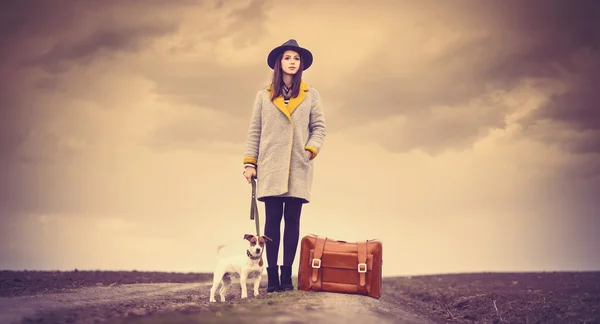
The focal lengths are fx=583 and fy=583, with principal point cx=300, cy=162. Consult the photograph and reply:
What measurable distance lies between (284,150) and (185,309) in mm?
2168

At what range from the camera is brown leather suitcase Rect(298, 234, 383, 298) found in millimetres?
6508

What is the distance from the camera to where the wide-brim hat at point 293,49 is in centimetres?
693

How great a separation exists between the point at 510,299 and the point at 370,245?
3.31m

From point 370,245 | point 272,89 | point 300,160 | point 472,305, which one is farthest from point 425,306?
point 272,89

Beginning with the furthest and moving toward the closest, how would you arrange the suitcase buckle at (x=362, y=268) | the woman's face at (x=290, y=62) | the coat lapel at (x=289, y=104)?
1. the woman's face at (x=290, y=62)
2. the coat lapel at (x=289, y=104)
3. the suitcase buckle at (x=362, y=268)

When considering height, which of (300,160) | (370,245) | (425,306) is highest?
(300,160)

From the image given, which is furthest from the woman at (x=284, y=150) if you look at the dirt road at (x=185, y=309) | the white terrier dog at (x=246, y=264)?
the dirt road at (x=185, y=309)

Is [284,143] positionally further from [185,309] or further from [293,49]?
[185,309]

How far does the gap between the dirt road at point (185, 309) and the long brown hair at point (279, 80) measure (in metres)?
2.32

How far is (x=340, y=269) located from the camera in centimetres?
655

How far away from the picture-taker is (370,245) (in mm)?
6602

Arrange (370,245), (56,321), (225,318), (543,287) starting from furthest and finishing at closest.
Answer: (543,287) < (370,245) < (56,321) < (225,318)

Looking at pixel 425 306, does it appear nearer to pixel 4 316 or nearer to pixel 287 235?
pixel 287 235

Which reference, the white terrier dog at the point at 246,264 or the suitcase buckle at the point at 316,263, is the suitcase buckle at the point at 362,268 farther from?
the white terrier dog at the point at 246,264
